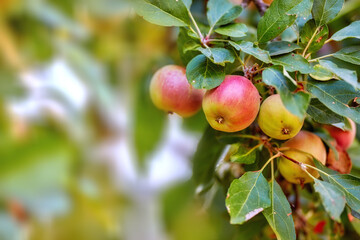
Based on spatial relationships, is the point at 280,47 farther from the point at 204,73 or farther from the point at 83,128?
the point at 83,128

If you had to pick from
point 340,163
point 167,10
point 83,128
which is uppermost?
point 167,10

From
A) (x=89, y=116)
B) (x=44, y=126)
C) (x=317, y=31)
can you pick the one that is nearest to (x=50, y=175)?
(x=44, y=126)

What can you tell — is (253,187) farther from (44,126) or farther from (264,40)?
(44,126)

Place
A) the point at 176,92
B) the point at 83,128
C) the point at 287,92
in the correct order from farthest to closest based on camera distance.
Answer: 1. the point at 83,128
2. the point at 176,92
3. the point at 287,92

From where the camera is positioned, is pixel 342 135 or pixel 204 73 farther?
pixel 342 135

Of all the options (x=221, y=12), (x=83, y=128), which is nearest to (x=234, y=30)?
(x=221, y=12)

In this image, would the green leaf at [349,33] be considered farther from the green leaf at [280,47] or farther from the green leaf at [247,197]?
the green leaf at [247,197]
